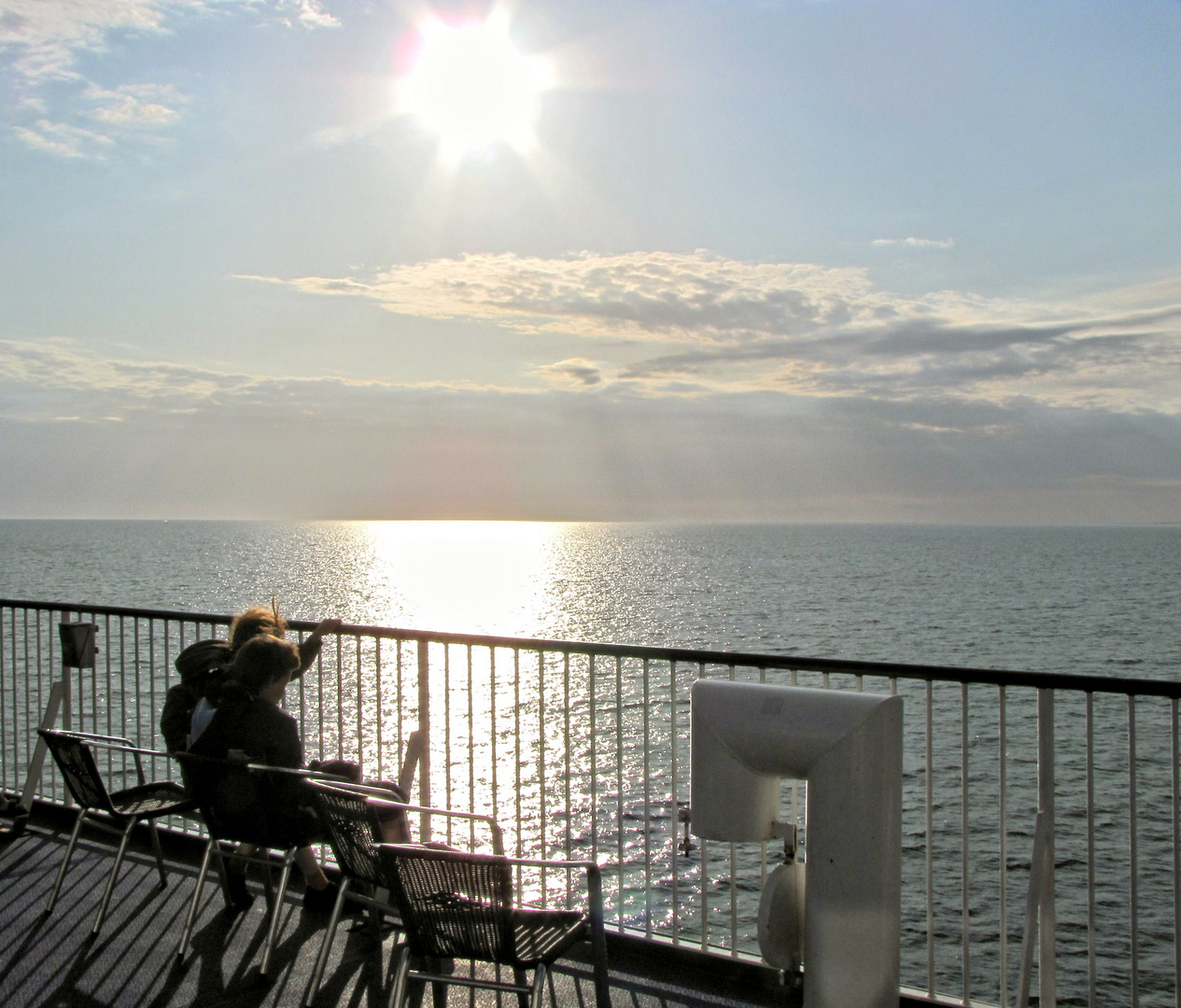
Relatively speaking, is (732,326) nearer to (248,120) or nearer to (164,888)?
(248,120)

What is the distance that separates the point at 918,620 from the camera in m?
48.0

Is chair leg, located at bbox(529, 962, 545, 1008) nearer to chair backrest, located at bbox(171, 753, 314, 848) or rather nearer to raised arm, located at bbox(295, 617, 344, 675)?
chair backrest, located at bbox(171, 753, 314, 848)

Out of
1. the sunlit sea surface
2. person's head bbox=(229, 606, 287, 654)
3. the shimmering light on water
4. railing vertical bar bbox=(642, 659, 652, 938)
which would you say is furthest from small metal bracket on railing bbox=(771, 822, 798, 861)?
the sunlit sea surface

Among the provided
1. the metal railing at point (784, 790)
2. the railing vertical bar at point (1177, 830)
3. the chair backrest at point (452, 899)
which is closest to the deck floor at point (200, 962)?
the metal railing at point (784, 790)

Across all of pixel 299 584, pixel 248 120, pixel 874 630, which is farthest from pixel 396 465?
pixel 248 120

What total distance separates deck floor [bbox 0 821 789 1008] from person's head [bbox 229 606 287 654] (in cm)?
119

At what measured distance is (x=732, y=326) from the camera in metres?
89.2

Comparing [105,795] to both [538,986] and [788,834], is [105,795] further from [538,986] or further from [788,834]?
[788,834]

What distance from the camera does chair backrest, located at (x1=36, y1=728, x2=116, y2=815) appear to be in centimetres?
402

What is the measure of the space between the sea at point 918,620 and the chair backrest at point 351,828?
1.68 meters

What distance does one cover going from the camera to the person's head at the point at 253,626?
4.38m

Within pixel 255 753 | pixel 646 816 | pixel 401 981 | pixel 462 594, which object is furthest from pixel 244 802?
pixel 462 594

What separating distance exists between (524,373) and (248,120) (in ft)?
315

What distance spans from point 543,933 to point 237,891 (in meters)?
2.22
